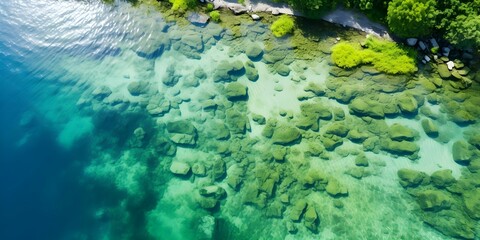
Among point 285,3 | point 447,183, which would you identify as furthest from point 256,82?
point 447,183

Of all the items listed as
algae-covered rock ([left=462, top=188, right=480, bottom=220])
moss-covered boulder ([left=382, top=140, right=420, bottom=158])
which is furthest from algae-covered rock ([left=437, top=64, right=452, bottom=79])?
algae-covered rock ([left=462, top=188, right=480, bottom=220])

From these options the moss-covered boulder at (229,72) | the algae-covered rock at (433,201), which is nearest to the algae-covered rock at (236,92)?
the moss-covered boulder at (229,72)

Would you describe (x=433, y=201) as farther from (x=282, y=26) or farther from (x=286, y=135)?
(x=282, y=26)

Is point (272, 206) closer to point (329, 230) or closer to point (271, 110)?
point (329, 230)

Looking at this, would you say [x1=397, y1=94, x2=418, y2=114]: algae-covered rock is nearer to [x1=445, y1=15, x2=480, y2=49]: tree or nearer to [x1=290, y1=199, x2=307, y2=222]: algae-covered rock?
[x1=445, y1=15, x2=480, y2=49]: tree

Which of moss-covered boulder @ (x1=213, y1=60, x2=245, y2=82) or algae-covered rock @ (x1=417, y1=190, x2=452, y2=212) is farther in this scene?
moss-covered boulder @ (x1=213, y1=60, x2=245, y2=82)

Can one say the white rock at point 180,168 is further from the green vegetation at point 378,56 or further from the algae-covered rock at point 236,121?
the green vegetation at point 378,56

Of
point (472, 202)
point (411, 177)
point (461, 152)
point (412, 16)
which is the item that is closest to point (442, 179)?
point (411, 177)
